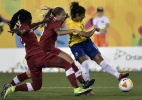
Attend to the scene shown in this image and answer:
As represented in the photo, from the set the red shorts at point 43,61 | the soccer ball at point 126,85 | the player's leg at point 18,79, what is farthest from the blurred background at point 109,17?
the red shorts at point 43,61

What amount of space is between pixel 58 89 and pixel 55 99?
2313mm

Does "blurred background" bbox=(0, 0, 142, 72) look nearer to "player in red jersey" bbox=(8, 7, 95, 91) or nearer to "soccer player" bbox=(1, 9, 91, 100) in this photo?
"player in red jersey" bbox=(8, 7, 95, 91)

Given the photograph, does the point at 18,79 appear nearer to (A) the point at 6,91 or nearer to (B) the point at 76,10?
(A) the point at 6,91

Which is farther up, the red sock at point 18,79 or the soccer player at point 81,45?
the soccer player at point 81,45

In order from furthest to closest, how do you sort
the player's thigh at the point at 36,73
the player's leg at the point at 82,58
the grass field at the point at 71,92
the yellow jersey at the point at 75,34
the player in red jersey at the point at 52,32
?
1. the player's leg at the point at 82,58
2. the yellow jersey at the point at 75,34
3. the player in red jersey at the point at 52,32
4. the grass field at the point at 71,92
5. the player's thigh at the point at 36,73

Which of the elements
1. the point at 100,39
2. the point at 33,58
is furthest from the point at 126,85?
the point at 100,39

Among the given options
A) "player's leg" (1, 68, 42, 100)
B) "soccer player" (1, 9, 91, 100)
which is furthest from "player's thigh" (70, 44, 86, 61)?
"player's leg" (1, 68, 42, 100)

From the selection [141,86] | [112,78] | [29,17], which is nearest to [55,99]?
[29,17]

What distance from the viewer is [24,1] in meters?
21.4

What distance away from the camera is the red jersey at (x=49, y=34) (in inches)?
437

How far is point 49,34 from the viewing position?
11.4 metres

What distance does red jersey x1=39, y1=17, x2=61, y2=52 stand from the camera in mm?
11094

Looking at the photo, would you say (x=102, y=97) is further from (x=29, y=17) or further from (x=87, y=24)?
(x=87, y=24)

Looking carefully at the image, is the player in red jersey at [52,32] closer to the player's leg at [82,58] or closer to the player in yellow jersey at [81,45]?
the player's leg at [82,58]
